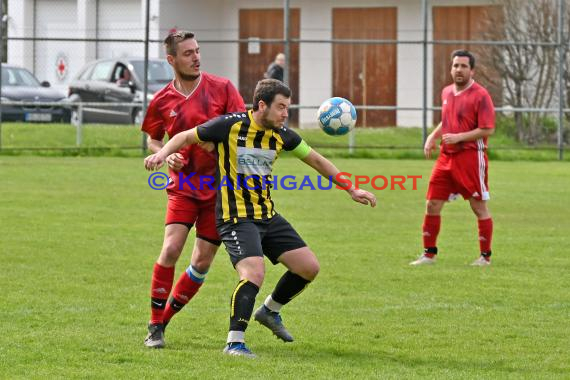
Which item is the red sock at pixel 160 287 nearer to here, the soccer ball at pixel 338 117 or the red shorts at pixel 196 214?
the red shorts at pixel 196 214

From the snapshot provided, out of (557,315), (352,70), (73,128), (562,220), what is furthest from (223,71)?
(557,315)

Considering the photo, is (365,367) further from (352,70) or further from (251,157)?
(352,70)

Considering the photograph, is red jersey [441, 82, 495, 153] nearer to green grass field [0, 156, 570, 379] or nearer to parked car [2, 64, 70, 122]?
green grass field [0, 156, 570, 379]

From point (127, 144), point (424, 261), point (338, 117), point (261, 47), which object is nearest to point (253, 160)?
point (338, 117)

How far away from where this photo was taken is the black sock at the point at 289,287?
23.5 ft

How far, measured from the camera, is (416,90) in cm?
2967

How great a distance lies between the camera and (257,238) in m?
6.87

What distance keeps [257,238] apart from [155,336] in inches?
32.7

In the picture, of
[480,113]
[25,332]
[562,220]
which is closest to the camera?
[25,332]

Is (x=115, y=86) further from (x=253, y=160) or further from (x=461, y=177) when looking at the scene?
(x=253, y=160)

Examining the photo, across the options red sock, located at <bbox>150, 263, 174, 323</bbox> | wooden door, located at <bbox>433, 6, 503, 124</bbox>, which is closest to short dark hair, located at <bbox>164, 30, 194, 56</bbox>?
red sock, located at <bbox>150, 263, 174, 323</bbox>

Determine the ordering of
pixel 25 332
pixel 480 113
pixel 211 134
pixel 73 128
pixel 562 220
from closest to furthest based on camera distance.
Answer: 1. pixel 211 134
2. pixel 25 332
3. pixel 480 113
4. pixel 562 220
5. pixel 73 128

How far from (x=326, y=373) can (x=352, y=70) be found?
24024mm

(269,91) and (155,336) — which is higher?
(269,91)
